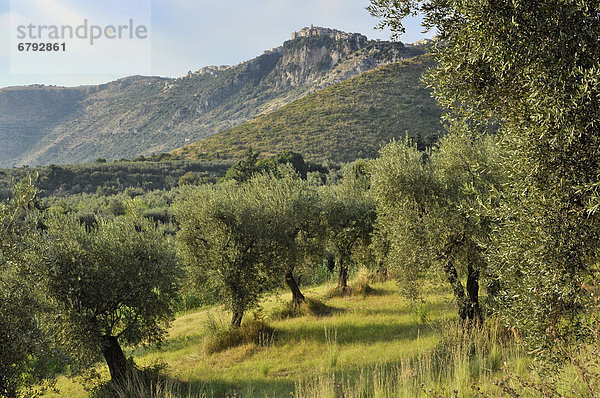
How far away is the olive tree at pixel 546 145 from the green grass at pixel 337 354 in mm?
3249

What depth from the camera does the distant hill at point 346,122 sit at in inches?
3206

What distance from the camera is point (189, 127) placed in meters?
191

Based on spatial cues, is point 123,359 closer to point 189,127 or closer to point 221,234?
point 221,234

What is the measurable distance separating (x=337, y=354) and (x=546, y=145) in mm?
10838

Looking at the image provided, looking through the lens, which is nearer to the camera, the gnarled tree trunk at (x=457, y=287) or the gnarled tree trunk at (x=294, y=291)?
the gnarled tree trunk at (x=457, y=287)

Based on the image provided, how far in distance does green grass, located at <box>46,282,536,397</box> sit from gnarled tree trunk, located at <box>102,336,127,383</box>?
151cm

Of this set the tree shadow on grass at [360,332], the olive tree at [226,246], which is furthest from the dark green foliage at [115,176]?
the tree shadow on grass at [360,332]

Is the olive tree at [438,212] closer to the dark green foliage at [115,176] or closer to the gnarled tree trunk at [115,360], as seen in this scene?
the gnarled tree trunk at [115,360]

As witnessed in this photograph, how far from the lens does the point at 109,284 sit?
11.6 meters

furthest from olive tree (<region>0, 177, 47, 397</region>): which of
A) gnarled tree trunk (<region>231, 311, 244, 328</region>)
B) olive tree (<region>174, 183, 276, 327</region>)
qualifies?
gnarled tree trunk (<region>231, 311, 244, 328</region>)

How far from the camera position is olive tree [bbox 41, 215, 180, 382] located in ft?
36.2

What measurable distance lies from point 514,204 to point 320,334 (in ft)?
40.5

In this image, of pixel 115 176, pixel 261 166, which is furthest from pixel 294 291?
pixel 115 176

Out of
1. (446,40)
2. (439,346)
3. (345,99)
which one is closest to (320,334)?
(439,346)
